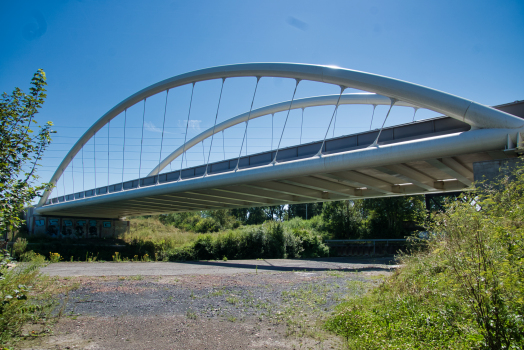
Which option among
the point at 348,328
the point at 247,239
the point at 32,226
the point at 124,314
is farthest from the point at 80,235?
the point at 348,328

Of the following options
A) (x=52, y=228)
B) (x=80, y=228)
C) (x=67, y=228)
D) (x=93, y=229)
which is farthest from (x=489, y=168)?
(x=93, y=229)

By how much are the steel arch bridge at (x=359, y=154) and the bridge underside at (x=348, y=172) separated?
38 mm

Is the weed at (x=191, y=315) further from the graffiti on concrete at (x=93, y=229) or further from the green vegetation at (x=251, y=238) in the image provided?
the graffiti on concrete at (x=93, y=229)

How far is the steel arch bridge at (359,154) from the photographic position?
10.8 meters

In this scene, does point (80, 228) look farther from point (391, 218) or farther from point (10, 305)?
point (10, 305)

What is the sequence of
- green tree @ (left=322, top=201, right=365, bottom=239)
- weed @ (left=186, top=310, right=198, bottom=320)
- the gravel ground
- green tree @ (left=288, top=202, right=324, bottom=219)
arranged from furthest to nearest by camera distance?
green tree @ (left=288, top=202, right=324, bottom=219) → green tree @ (left=322, top=201, right=365, bottom=239) → weed @ (left=186, top=310, right=198, bottom=320) → the gravel ground

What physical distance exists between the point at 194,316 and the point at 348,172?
11.3 m

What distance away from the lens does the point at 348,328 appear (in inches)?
210

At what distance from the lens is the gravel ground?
506cm

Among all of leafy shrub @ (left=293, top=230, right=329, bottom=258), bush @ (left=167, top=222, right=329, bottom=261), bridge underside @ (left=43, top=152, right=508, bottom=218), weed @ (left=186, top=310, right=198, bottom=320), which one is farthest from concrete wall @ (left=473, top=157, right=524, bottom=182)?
leafy shrub @ (left=293, top=230, right=329, bottom=258)

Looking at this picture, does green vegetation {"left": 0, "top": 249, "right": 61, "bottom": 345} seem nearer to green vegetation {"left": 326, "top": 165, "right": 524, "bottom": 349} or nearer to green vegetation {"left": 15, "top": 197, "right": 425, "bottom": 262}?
green vegetation {"left": 326, "top": 165, "right": 524, "bottom": 349}

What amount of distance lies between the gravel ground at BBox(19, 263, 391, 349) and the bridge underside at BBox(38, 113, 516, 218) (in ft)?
17.8

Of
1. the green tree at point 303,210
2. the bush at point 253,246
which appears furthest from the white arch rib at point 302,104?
the green tree at point 303,210

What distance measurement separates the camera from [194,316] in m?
6.55
